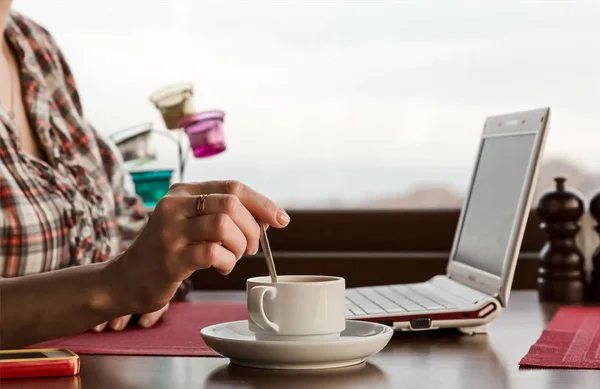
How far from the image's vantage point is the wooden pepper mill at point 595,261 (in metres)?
1.73

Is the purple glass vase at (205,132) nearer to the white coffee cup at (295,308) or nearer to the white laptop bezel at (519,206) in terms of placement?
the white laptop bezel at (519,206)

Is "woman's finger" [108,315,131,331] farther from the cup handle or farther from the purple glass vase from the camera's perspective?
the purple glass vase

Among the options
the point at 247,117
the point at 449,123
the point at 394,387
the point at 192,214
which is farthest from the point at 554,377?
the point at 247,117

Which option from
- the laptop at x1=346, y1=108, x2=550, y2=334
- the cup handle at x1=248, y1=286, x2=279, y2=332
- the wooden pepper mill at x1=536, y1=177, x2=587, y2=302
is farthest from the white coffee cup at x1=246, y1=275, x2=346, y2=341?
the wooden pepper mill at x1=536, y1=177, x2=587, y2=302

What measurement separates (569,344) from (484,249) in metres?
0.32

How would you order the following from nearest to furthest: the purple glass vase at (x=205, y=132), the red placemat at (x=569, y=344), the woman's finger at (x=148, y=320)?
the red placemat at (x=569, y=344) → the woman's finger at (x=148, y=320) → the purple glass vase at (x=205, y=132)

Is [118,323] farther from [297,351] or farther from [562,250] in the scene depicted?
[562,250]

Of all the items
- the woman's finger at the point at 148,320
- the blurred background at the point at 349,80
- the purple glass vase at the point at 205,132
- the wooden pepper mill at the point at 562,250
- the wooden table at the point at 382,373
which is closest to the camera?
the wooden table at the point at 382,373

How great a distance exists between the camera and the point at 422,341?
1.16m

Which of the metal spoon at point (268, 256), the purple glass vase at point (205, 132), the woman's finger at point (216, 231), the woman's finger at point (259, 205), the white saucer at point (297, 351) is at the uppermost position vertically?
the purple glass vase at point (205, 132)

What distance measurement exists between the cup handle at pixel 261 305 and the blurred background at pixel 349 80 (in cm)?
158

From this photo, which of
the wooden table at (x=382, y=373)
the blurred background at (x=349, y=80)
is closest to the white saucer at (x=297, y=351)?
the wooden table at (x=382, y=373)

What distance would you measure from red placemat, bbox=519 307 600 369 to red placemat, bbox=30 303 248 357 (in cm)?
37

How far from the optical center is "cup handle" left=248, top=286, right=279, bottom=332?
0.91 meters
